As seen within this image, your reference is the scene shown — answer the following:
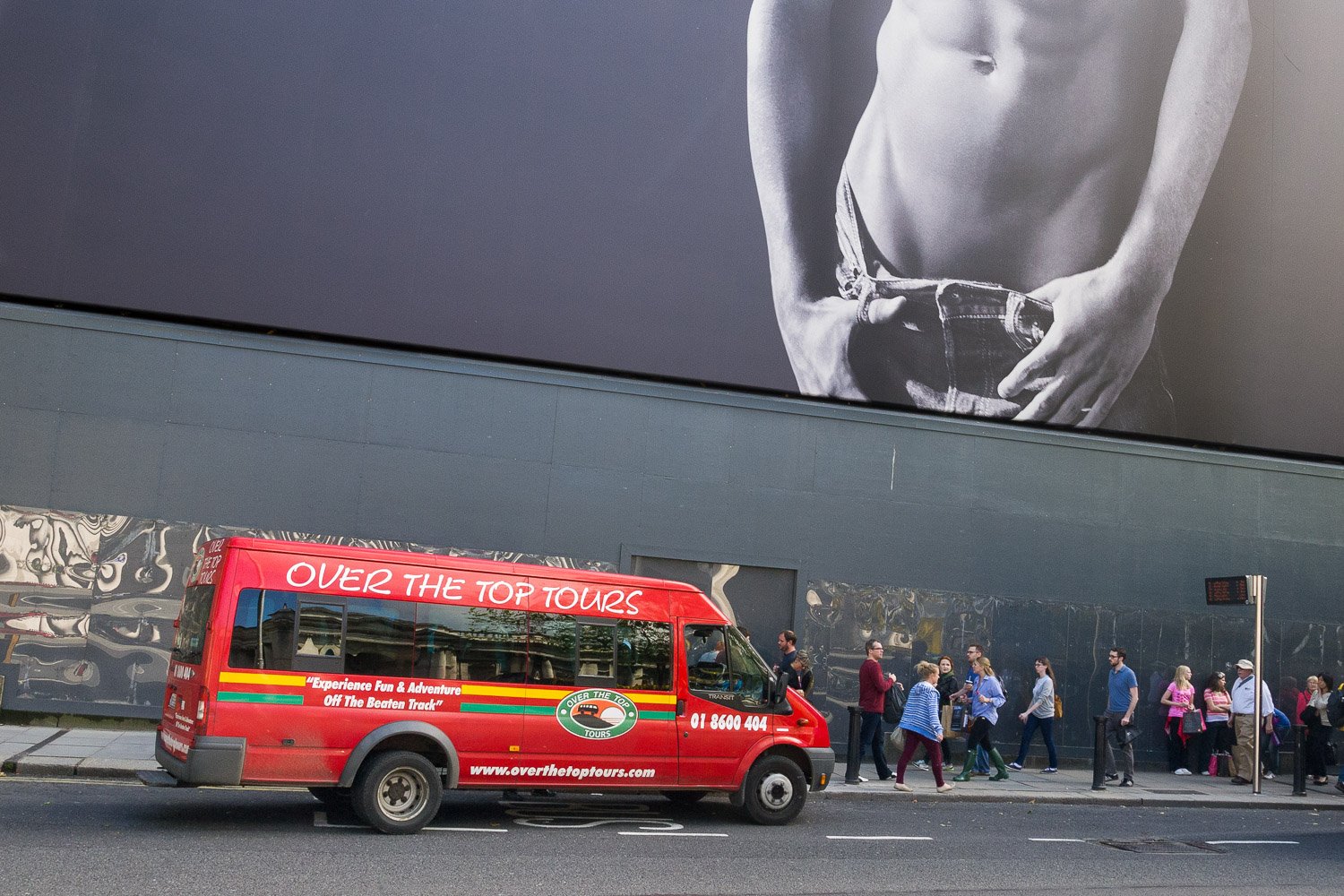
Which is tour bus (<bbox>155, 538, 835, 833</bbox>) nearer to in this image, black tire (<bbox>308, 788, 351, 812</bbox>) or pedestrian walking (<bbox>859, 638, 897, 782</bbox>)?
black tire (<bbox>308, 788, 351, 812</bbox>)

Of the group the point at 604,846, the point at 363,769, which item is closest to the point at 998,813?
the point at 604,846

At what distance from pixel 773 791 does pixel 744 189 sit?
10.5 meters

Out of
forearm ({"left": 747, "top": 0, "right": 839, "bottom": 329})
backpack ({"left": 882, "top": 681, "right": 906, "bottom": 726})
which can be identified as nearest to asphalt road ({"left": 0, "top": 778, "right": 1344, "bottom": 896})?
backpack ({"left": 882, "top": 681, "right": 906, "bottom": 726})

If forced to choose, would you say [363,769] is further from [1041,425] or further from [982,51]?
[982,51]

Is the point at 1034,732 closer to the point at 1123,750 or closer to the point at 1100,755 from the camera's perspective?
the point at 1123,750

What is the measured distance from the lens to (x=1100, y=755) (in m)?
16.0

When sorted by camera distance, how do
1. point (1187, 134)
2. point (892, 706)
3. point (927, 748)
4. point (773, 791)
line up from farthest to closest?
point (1187, 134) → point (892, 706) → point (927, 748) → point (773, 791)

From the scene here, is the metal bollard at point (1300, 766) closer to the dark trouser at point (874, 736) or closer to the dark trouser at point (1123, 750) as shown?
the dark trouser at point (1123, 750)

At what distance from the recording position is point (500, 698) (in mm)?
10453

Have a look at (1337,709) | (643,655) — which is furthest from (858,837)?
(1337,709)

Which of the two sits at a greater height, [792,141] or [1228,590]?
[792,141]

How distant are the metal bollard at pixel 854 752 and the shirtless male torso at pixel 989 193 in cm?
569

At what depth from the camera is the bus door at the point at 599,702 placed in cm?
1060

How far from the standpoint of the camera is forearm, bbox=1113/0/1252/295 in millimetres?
20594
